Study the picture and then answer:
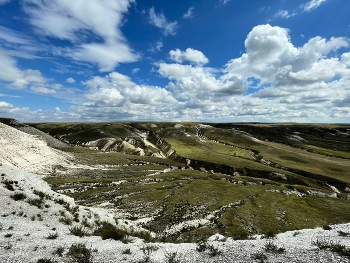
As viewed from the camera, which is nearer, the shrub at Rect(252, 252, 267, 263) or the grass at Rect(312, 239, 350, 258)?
the grass at Rect(312, 239, 350, 258)

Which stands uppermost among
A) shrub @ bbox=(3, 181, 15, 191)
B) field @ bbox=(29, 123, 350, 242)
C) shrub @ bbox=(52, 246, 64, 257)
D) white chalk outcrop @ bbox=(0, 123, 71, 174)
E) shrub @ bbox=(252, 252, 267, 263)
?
shrub @ bbox=(3, 181, 15, 191)

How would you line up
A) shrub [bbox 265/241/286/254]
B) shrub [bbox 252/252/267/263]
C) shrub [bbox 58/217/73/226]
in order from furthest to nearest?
shrub [bbox 58/217/73/226], shrub [bbox 265/241/286/254], shrub [bbox 252/252/267/263]

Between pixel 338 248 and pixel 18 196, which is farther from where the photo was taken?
pixel 18 196

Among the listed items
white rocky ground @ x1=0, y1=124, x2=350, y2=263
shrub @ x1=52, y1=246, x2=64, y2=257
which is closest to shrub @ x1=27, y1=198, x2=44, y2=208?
white rocky ground @ x1=0, y1=124, x2=350, y2=263

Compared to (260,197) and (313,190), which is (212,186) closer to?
(260,197)

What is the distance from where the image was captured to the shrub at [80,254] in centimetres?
1498

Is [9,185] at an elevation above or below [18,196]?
above

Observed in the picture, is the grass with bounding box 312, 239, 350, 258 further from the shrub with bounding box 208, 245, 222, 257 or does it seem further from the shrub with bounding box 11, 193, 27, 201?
the shrub with bounding box 11, 193, 27, 201

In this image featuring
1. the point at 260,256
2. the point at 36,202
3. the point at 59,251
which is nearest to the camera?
the point at 260,256

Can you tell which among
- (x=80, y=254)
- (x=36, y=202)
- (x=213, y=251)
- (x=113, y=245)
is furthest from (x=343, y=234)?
(x=36, y=202)

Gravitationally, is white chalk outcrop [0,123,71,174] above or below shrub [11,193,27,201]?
below

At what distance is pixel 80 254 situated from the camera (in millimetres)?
15398

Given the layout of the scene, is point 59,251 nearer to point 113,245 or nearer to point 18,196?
point 113,245

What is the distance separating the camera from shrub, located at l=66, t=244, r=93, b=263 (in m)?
15.0
